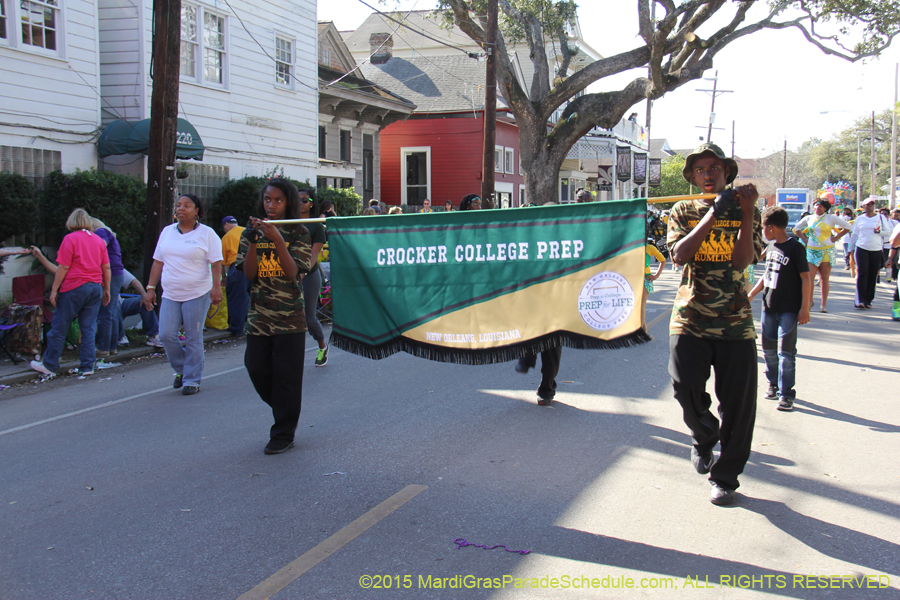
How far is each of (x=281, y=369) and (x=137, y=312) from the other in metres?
6.48

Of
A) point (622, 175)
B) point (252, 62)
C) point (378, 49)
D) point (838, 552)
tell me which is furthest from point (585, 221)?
point (378, 49)

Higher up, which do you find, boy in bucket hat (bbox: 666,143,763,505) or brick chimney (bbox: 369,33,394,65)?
brick chimney (bbox: 369,33,394,65)

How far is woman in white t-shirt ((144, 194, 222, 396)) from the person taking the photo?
721 centimetres

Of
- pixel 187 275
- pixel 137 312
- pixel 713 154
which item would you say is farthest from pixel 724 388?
pixel 137 312

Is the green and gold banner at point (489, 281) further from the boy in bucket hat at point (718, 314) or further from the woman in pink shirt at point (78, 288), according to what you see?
the woman in pink shirt at point (78, 288)

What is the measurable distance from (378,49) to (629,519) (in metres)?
34.6

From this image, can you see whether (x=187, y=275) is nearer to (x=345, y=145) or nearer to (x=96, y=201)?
(x=96, y=201)

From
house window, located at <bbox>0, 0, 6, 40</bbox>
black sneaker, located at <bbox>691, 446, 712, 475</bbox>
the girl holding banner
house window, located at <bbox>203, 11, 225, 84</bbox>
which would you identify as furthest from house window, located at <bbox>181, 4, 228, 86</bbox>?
black sneaker, located at <bbox>691, 446, 712, 475</bbox>

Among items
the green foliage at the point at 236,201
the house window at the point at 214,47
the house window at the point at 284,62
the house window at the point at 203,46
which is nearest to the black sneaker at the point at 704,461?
the green foliage at the point at 236,201

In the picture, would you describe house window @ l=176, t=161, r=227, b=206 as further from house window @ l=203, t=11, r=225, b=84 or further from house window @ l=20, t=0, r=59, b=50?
house window @ l=20, t=0, r=59, b=50

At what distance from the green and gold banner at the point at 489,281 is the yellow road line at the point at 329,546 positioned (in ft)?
3.37

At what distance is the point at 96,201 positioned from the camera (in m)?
12.6

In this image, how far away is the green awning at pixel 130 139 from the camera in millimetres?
13711

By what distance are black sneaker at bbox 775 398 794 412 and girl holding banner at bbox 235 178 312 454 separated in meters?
4.30
